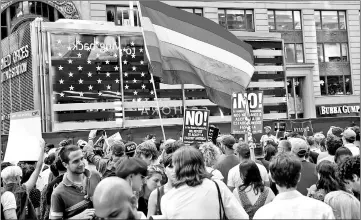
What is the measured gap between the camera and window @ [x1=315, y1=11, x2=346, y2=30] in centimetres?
4359

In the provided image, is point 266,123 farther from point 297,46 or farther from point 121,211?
point 297,46

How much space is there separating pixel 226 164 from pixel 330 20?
3836cm

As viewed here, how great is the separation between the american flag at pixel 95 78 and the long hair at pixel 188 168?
13101 millimetres

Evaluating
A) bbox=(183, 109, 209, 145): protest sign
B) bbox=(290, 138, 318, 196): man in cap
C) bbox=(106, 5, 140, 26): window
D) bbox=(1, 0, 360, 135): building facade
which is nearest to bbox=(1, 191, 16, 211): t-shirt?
bbox=(290, 138, 318, 196): man in cap

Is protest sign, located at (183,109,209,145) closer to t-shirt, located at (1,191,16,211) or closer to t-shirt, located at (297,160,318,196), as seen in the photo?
t-shirt, located at (297,160,318,196)

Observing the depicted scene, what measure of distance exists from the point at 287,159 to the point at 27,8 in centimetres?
3192

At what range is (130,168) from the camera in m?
4.42

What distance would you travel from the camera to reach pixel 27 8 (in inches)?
1332

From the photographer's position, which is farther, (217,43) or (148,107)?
(148,107)

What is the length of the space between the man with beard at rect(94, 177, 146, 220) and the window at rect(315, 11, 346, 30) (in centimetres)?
4233

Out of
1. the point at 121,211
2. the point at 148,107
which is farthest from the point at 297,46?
the point at 121,211

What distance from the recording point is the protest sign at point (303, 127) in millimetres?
20391

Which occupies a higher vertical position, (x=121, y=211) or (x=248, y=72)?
(x=248, y=72)

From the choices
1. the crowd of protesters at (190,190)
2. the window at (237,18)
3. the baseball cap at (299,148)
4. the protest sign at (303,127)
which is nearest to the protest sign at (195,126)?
the crowd of protesters at (190,190)
